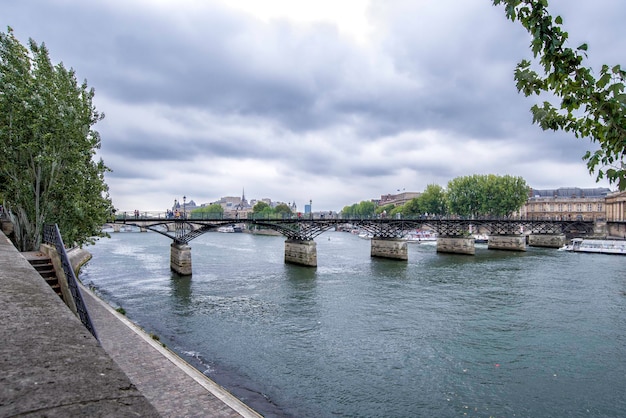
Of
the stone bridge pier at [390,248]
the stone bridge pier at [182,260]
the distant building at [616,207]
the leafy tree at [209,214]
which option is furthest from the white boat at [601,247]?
the stone bridge pier at [182,260]

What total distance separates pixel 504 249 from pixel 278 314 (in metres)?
57.6

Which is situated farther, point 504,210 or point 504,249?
point 504,210

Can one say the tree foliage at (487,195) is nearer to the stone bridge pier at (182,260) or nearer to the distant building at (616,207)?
the distant building at (616,207)

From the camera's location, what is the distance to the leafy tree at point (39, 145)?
591 inches

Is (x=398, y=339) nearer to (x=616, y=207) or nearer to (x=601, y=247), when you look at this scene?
(x=601, y=247)

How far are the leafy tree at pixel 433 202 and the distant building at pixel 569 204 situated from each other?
25940 millimetres

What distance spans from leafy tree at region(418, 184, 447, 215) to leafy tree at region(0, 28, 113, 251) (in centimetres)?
9700

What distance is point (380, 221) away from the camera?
178ft

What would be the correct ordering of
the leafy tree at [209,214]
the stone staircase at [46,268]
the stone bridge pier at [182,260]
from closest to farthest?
1. the stone staircase at [46,268]
2. the stone bridge pier at [182,260]
3. the leafy tree at [209,214]

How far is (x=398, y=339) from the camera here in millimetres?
17266

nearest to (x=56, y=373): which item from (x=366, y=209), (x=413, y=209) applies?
(x=413, y=209)

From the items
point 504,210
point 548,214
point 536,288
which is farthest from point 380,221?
point 548,214

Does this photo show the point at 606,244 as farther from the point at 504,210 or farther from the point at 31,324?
the point at 31,324

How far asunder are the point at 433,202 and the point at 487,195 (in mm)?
19034
